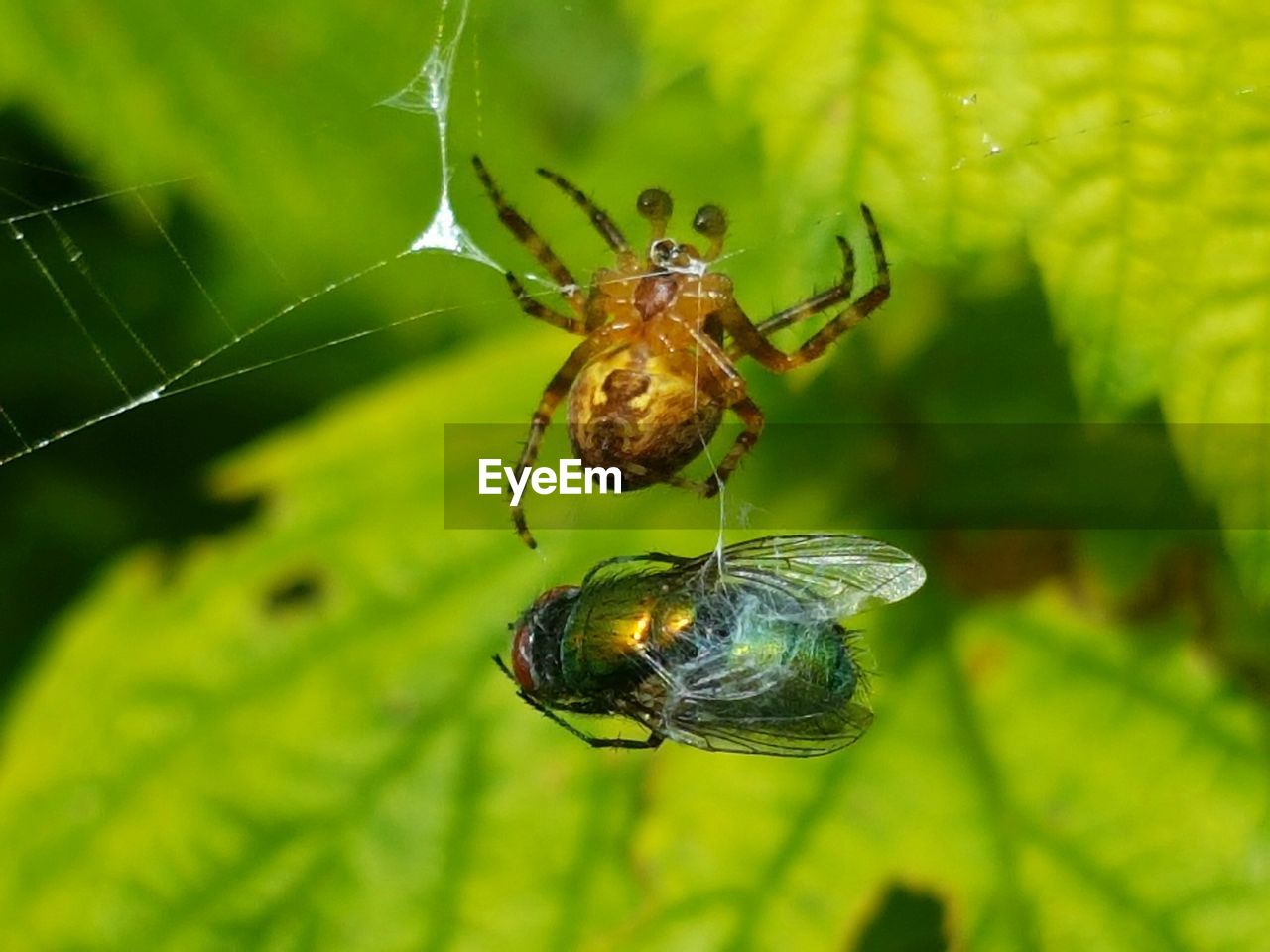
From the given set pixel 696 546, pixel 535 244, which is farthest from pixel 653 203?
pixel 696 546

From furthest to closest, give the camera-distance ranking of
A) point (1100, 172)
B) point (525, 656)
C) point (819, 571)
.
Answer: point (525, 656)
point (819, 571)
point (1100, 172)

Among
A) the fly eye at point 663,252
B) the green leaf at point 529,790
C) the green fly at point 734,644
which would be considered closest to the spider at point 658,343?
the fly eye at point 663,252

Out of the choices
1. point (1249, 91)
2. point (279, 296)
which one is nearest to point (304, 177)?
point (279, 296)

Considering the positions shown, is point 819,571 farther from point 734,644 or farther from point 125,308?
point 125,308

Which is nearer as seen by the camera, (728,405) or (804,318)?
(804,318)

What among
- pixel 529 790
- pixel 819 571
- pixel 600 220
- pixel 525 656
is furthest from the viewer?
pixel 529 790

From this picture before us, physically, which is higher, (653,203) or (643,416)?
(653,203)

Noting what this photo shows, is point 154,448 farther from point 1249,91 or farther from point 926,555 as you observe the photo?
point 1249,91
